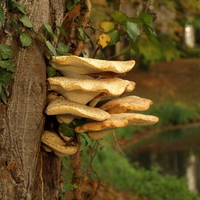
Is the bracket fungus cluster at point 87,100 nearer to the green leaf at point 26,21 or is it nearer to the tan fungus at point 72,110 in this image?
the tan fungus at point 72,110

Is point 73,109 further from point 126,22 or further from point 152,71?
point 152,71

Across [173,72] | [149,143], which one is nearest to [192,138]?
[149,143]

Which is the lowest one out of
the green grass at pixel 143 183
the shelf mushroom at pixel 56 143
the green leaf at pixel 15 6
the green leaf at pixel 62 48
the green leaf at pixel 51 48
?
the green grass at pixel 143 183

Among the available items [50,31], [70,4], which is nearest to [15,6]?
[50,31]

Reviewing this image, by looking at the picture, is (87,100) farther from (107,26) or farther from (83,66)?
(107,26)

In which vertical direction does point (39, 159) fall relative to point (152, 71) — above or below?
below

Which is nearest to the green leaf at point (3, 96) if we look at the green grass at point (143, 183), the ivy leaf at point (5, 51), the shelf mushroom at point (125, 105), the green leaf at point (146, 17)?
the ivy leaf at point (5, 51)
